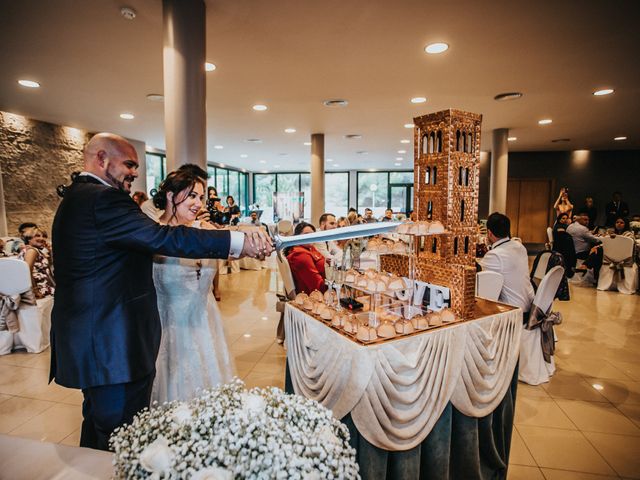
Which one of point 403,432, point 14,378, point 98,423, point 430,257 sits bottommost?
point 14,378

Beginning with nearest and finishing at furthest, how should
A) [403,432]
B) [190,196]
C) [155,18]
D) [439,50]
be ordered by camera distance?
[403,432], [190,196], [155,18], [439,50]

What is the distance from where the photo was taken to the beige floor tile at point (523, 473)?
2.14 m

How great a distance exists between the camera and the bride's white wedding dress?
2.17 metres

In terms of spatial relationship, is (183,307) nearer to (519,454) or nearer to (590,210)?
(519,454)

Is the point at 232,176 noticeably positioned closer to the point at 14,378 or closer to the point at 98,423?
the point at 14,378

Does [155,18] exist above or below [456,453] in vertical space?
above

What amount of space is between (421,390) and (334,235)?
935 millimetres

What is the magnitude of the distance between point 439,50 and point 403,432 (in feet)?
12.0

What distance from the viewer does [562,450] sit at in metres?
2.37

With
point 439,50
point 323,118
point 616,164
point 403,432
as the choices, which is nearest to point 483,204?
point 616,164

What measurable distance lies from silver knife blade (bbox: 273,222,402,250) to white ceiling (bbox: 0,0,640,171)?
2.28m

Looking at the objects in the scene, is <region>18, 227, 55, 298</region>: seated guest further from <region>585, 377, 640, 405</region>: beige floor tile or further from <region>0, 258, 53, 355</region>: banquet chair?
<region>585, 377, 640, 405</region>: beige floor tile

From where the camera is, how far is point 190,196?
2.09 meters

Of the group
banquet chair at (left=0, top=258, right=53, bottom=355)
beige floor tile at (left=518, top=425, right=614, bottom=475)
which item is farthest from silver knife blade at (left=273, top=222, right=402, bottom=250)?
banquet chair at (left=0, top=258, right=53, bottom=355)
